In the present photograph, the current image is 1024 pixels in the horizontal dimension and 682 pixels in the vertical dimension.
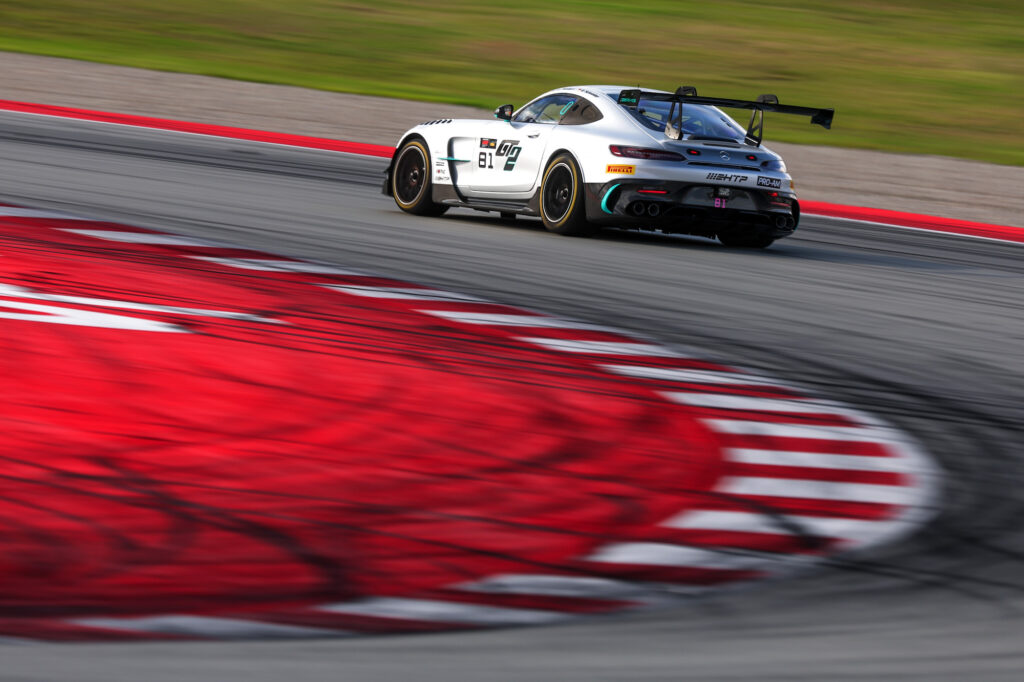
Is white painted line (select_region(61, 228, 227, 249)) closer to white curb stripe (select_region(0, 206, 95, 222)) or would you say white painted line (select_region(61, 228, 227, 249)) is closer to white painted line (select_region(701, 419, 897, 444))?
white curb stripe (select_region(0, 206, 95, 222))

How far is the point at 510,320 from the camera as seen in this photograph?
8.16 metres

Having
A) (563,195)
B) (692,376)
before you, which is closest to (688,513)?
(692,376)

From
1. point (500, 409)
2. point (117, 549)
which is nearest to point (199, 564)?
point (117, 549)

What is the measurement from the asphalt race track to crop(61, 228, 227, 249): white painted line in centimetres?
39

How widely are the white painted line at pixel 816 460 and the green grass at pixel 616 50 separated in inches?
672

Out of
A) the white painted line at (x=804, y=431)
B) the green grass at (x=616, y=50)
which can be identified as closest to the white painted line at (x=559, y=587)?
the white painted line at (x=804, y=431)

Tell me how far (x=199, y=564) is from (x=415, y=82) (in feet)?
80.1

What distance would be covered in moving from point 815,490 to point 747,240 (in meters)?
7.79

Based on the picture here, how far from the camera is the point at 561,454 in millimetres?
5375

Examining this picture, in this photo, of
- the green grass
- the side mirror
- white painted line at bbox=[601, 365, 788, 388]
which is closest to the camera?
white painted line at bbox=[601, 365, 788, 388]

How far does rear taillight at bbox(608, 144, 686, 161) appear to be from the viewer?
1157 centimetres

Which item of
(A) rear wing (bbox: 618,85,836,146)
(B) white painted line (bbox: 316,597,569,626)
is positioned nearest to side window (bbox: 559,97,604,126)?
(A) rear wing (bbox: 618,85,836,146)

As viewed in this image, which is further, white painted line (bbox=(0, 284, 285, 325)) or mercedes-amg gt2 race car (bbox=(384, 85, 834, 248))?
mercedes-amg gt2 race car (bbox=(384, 85, 834, 248))

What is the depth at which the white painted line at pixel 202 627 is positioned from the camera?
136 inches
